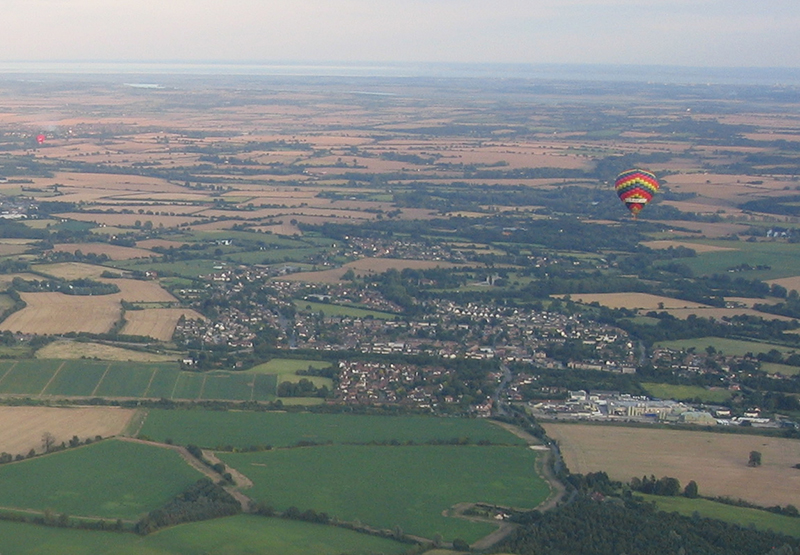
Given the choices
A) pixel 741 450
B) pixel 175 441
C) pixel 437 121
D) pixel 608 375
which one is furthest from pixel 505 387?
pixel 437 121

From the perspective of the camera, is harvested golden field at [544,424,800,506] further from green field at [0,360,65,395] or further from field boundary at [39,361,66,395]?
green field at [0,360,65,395]

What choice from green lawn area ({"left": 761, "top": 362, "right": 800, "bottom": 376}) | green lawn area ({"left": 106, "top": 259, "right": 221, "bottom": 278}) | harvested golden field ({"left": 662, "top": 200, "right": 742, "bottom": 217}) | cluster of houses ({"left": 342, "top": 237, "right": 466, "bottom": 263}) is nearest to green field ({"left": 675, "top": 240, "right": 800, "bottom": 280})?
harvested golden field ({"left": 662, "top": 200, "right": 742, "bottom": 217})

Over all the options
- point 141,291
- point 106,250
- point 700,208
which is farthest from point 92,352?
point 700,208

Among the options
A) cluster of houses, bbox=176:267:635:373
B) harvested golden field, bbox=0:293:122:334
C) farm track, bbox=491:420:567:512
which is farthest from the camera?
harvested golden field, bbox=0:293:122:334

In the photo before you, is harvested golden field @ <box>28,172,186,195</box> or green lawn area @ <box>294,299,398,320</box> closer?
green lawn area @ <box>294,299,398,320</box>

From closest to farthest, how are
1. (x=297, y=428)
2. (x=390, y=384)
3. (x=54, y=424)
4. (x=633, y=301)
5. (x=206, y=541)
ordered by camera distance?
(x=206, y=541) → (x=54, y=424) → (x=297, y=428) → (x=390, y=384) → (x=633, y=301)

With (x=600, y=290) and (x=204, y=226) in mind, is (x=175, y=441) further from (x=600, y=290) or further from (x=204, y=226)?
(x=204, y=226)

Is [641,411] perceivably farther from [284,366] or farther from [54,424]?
[54,424]
